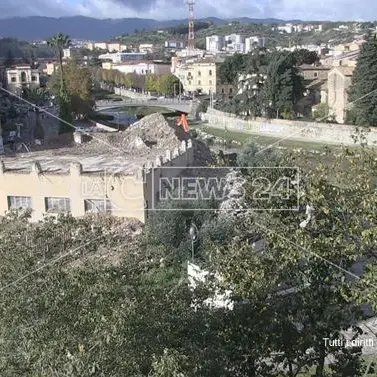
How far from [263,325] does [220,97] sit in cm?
5929

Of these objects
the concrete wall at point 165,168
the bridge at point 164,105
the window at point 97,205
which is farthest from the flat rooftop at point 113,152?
the bridge at point 164,105

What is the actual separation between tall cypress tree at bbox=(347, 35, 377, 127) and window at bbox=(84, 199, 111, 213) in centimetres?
2386

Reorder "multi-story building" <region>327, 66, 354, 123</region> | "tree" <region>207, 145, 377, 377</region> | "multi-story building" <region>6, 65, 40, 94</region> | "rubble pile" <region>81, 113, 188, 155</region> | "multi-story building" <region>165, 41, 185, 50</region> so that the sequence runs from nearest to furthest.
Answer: "tree" <region>207, 145, 377, 377</region> < "rubble pile" <region>81, 113, 188, 155</region> < "multi-story building" <region>327, 66, 354, 123</region> < "multi-story building" <region>6, 65, 40, 94</region> < "multi-story building" <region>165, 41, 185, 50</region>

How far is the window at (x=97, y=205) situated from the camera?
1709 cm

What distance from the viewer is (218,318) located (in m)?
7.33

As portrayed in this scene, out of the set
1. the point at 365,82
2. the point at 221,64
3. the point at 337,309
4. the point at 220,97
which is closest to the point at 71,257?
the point at 337,309

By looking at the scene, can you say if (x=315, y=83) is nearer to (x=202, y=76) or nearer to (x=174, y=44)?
(x=202, y=76)

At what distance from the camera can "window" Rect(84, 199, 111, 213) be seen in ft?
56.1

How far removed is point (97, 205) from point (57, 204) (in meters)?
1.25

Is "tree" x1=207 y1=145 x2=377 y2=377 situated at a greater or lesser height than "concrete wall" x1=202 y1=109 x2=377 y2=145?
greater

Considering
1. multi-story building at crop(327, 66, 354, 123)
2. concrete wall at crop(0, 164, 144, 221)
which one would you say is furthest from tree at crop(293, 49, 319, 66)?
concrete wall at crop(0, 164, 144, 221)

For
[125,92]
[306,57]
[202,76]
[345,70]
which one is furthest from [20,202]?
[125,92]

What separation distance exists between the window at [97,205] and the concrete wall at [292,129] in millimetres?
21094

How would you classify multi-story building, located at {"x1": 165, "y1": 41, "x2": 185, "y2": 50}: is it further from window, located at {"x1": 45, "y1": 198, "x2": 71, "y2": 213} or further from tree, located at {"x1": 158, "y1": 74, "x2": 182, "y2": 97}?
window, located at {"x1": 45, "y1": 198, "x2": 71, "y2": 213}
